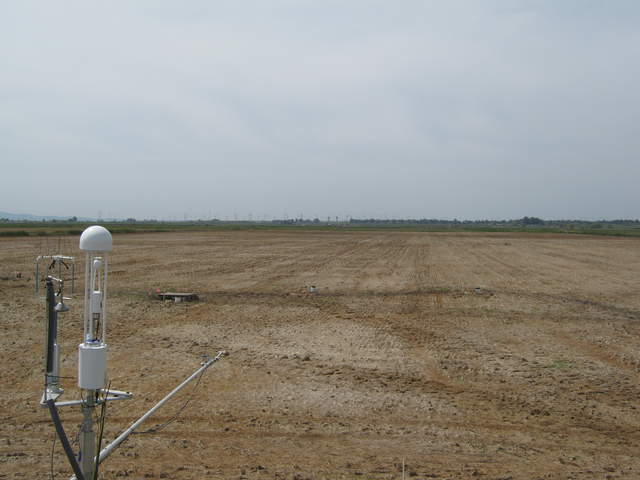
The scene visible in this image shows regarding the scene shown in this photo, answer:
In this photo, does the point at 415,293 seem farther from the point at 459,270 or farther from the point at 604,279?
the point at 604,279

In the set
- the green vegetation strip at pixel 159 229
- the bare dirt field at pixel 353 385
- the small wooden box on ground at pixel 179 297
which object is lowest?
the bare dirt field at pixel 353 385

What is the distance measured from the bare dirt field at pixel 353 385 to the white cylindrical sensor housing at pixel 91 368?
6.39 feet

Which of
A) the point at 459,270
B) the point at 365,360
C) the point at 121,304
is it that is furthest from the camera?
the point at 459,270

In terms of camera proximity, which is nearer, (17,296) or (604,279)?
(17,296)

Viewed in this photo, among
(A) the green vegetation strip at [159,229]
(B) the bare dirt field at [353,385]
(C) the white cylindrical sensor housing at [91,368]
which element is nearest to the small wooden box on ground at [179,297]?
(B) the bare dirt field at [353,385]

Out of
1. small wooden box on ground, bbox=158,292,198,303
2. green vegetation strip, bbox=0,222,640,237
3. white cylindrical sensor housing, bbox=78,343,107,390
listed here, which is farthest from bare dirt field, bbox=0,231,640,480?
green vegetation strip, bbox=0,222,640,237

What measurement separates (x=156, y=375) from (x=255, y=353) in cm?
205

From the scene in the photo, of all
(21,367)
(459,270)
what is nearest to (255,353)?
(21,367)

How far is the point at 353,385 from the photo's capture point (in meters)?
7.53

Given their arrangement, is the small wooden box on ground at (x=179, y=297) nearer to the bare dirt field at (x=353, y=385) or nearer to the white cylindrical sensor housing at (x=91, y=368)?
the bare dirt field at (x=353, y=385)

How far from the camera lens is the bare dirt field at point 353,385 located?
5.15 metres

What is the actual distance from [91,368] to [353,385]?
491 centimetres

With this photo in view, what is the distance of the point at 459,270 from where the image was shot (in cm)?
2464

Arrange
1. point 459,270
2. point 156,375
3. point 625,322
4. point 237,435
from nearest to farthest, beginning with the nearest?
point 237,435, point 156,375, point 625,322, point 459,270
